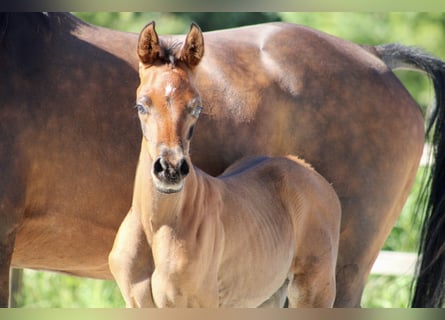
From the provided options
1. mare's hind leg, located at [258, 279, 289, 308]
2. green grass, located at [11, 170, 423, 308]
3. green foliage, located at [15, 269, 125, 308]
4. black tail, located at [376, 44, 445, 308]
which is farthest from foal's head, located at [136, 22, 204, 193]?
green foliage, located at [15, 269, 125, 308]

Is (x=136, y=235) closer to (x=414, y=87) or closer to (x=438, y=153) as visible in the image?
(x=438, y=153)

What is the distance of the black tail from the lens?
11.4ft

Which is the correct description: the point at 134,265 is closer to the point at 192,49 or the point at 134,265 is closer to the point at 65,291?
the point at 192,49

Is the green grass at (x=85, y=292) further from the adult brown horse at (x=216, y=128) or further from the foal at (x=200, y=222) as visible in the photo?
the foal at (x=200, y=222)

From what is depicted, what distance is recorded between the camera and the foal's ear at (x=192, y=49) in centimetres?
229

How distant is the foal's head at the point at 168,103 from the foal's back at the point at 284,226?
18.8 inches

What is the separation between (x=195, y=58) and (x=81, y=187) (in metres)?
0.79

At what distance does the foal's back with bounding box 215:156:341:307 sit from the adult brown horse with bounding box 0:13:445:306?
0.32m

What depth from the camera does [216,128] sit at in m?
3.07

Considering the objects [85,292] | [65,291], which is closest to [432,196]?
[85,292]

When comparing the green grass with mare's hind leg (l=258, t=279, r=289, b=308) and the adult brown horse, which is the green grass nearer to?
the adult brown horse

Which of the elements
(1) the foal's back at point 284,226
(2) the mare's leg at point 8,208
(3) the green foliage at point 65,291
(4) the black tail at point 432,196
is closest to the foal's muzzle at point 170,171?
(1) the foal's back at point 284,226

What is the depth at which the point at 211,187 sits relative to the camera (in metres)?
2.47

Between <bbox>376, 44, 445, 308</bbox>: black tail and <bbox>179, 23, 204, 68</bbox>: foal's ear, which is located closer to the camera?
<bbox>179, 23, 204, 68</bbox>: foal's ear
